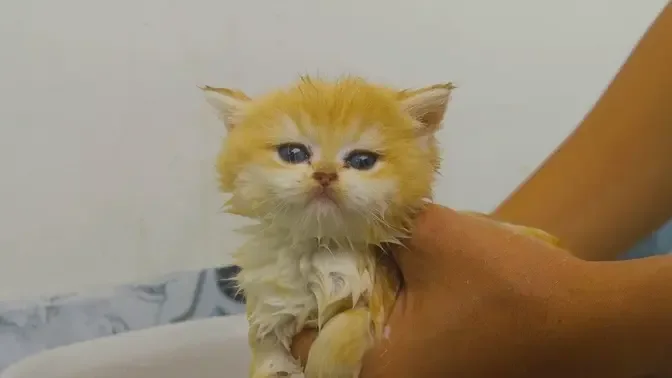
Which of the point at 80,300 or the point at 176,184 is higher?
the point at 176,184

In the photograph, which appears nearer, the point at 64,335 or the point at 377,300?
the point at 377,300

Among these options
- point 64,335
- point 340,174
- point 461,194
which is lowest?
point 64,335

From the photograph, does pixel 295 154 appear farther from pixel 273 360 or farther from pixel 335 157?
pixel 273 360

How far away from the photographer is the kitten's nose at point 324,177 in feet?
1.17

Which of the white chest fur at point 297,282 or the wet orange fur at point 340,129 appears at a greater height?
the wet orange fur at point 340,129

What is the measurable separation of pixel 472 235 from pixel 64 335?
→ 53 centimetres

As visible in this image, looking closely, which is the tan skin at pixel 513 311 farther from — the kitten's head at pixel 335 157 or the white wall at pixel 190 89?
the white wall at pixel 190 89

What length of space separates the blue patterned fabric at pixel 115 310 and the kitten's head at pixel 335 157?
1.35 ft

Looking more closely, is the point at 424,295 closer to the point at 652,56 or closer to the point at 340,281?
the point at 340,281

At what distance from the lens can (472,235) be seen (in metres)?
Answer: 0.42

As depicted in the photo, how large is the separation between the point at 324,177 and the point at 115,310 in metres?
0.54

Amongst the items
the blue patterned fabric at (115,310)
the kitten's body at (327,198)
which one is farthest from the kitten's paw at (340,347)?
the blue patterned fabric at (115,310)

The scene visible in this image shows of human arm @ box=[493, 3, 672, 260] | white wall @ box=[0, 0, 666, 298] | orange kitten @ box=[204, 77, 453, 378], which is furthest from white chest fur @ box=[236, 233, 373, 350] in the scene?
white wall @ box=[0, 0, 666, 298]

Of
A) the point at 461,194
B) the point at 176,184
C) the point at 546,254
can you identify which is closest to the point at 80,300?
the point at 176,184
